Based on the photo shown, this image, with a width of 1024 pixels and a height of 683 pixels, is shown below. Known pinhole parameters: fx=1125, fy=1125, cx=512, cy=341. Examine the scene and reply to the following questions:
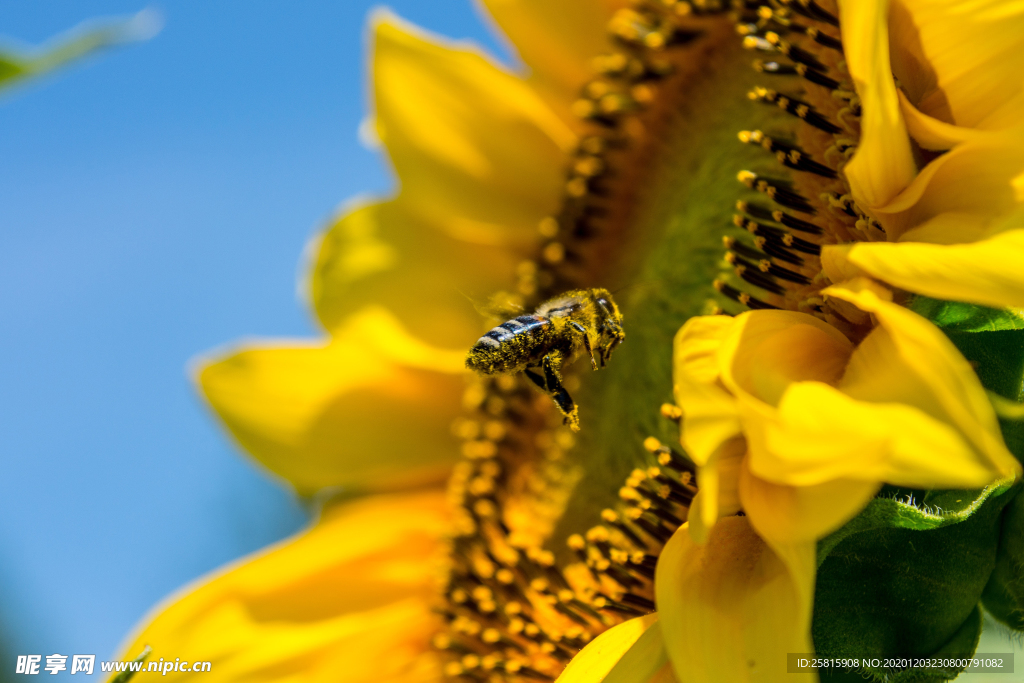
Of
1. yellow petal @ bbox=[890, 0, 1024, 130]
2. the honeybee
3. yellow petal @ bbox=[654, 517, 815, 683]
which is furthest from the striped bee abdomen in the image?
yellow petal @ bbox=[890, 0, 1024, 130]

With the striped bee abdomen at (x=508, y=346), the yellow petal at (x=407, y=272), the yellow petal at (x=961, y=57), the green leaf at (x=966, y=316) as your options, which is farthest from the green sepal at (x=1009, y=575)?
the yellow petal at (x=407, y=272)

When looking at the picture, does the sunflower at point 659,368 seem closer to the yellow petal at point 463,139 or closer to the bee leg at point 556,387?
the yellow petal at point 463,139

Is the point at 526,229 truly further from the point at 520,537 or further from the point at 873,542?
the point at 873,542

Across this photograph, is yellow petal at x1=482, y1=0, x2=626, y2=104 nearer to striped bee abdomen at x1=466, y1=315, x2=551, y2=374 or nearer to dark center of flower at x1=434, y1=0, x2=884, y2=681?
dark center of flower at x1=434, y1=0, x2=884, y2=681

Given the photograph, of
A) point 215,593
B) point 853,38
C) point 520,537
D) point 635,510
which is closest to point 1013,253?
point 853,38

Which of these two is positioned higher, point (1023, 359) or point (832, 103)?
point (832, 103)

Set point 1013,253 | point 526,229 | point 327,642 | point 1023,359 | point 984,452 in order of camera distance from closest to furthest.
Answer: point 984,452, point 1013,253, point 1023,359, point 327,642, point 526,229

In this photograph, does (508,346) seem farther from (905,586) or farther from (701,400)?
(905,586)
